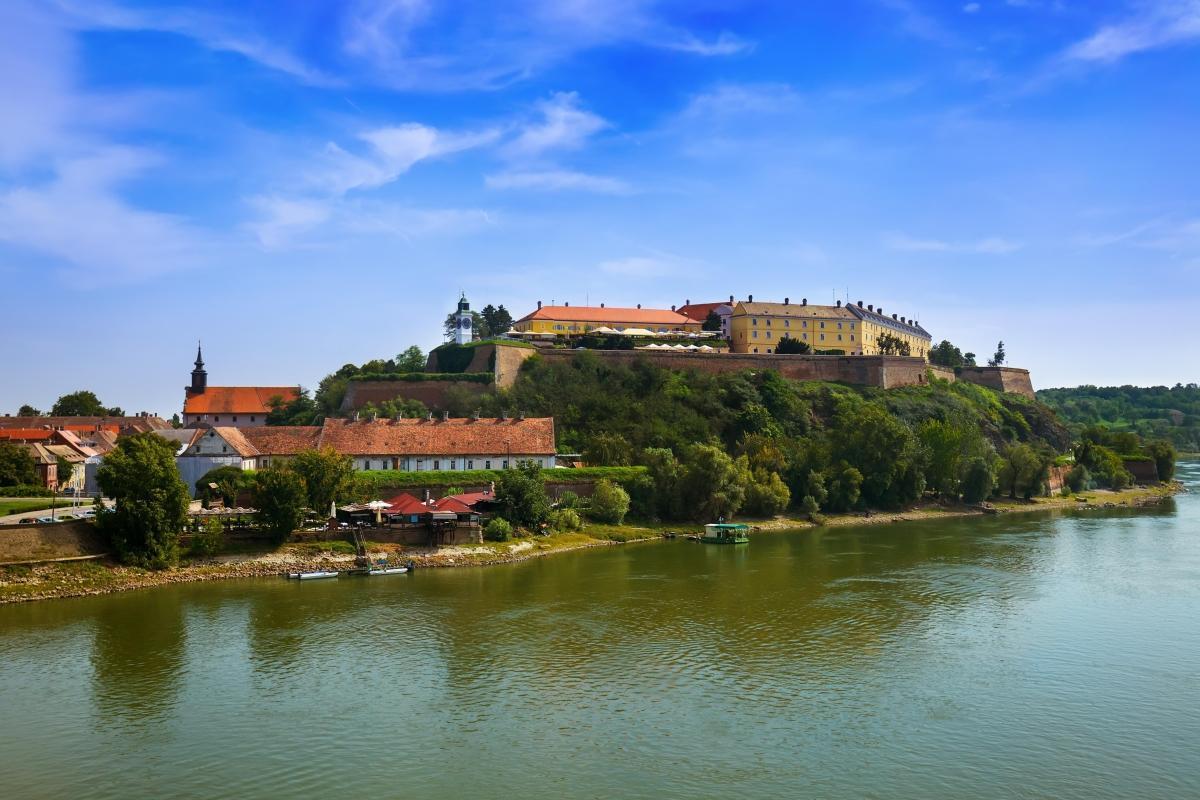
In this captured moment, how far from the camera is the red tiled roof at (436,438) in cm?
4462

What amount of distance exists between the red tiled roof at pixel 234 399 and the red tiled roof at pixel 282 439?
872 inches

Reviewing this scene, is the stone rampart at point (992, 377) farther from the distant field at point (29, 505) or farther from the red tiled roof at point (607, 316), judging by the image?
the distant field at point (29, 505)

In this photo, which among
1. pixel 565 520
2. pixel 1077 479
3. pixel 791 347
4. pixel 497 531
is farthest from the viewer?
pixel 791 347

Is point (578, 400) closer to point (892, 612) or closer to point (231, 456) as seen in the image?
point (231, 456)

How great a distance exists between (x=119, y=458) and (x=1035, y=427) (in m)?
71.6

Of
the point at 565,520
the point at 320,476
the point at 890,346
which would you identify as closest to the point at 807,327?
the point at 890,346

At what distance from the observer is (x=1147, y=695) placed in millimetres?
20391

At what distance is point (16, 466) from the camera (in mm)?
44531

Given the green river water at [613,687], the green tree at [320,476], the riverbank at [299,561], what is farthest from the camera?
the green tree at [320,476]

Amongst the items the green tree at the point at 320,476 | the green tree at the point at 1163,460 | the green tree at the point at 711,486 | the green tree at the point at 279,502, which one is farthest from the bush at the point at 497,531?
the green tree at the point at 1163,460

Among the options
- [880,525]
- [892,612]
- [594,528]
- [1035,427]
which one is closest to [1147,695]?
[892,612]

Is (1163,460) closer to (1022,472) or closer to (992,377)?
(992,377)

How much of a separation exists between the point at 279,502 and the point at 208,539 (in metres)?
2.75

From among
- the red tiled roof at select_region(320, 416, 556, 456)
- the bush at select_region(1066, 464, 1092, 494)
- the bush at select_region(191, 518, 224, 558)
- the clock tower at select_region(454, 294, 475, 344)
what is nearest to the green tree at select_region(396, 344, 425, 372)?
the clock tower at select_region(454, 294, 475, 344)
